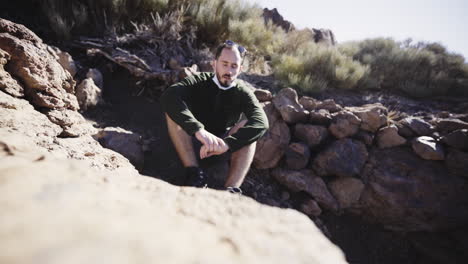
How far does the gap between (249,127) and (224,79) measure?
70 centimetres

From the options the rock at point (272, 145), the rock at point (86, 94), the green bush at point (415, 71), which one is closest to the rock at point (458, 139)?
the rock at point (272, 145)

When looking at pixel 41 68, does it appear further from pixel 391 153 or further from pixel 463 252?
pixel 463 252

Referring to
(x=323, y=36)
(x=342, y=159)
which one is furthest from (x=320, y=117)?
(x=323, y=36)

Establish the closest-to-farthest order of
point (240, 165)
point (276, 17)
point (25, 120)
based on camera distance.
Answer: point (25, 120) < point (240, 165) < point (276, 17)

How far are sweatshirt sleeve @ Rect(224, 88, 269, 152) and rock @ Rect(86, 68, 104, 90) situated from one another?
2.13m

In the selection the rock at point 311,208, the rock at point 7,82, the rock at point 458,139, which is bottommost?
the rock at point 311,208

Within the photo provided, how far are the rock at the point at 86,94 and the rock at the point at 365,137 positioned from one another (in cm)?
353

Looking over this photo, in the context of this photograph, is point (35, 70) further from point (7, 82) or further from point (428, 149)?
point (428, 149)

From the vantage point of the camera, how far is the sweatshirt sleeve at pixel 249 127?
1.86 m

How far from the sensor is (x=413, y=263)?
104 inches

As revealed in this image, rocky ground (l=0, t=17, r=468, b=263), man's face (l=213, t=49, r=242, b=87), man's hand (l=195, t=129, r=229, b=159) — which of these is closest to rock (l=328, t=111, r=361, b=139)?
rocky ground (l=0, t=17, r=468, b=263)

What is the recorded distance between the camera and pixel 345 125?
2.69 metres

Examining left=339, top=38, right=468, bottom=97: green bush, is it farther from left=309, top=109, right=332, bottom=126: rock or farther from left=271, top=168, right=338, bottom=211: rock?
left=271, top=168, right=338, bottom=211: rock

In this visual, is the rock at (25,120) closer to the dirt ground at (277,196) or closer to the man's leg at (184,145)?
the man's leg at (184,145)
